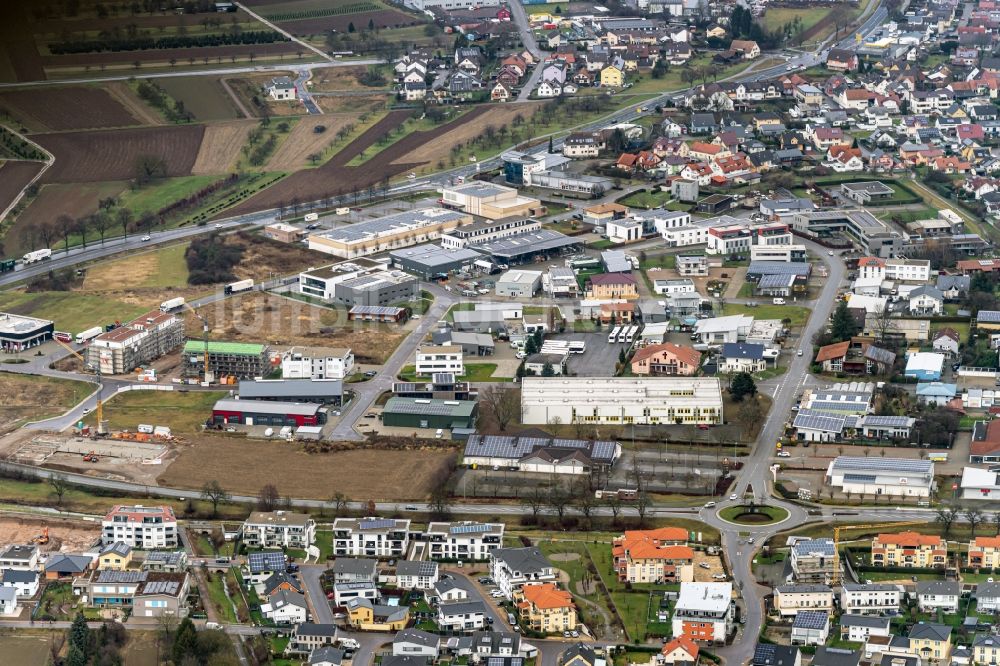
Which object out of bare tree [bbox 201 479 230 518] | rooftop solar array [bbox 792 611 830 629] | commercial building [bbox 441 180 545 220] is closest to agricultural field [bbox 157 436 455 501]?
bare tree [bbox 201 479 230 518]

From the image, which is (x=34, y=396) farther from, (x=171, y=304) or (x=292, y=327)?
(x=292, y=327)

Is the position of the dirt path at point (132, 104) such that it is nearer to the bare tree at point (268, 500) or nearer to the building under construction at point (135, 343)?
the building under construction at point (135, 343)

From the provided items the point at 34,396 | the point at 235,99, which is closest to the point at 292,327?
the point at 34,396

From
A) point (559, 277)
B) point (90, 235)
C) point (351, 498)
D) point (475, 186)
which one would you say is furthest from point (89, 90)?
point (351, 498)

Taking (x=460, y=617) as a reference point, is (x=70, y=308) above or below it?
below

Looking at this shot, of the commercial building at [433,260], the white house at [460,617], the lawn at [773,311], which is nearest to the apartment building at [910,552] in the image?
the white house at [460,617]

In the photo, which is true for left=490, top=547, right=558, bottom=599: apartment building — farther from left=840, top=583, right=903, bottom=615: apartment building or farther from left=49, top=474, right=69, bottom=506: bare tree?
left=49, top=474, right=69, bottom=506: bare tree
